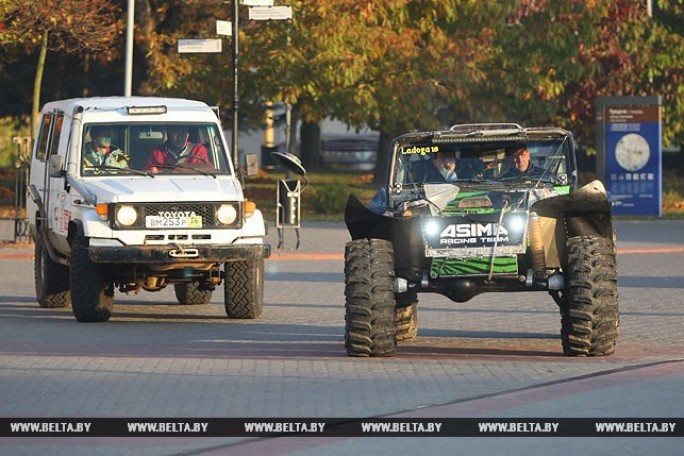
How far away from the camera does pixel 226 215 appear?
1695cm

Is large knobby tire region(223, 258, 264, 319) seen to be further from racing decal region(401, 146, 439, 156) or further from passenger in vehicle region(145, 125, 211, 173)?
racing decal region(401, 146, 439, 156)

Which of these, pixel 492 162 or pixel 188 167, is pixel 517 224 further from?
pixel 188 167

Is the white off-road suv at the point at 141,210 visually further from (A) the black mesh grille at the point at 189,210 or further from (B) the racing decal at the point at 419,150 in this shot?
(B) the racing decal at the point at 419,150

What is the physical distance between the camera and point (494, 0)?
1513 inches

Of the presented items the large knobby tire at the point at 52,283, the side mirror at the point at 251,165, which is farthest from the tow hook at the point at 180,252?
the large knobby tire at the point at 52,283

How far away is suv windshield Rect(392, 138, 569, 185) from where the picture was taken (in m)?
14.8

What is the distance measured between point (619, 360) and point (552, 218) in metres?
1.31

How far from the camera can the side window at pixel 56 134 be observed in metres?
18.7

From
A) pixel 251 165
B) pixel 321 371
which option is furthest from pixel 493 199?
pixel 251 165

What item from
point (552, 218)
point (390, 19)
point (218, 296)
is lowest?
point (218, 296)

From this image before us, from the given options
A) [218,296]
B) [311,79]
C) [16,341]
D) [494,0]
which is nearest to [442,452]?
[16,341]

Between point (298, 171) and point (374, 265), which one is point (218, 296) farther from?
point (374, 265)

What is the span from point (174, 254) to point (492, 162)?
11.8ft

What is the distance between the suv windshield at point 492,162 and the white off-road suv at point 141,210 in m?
2.68
